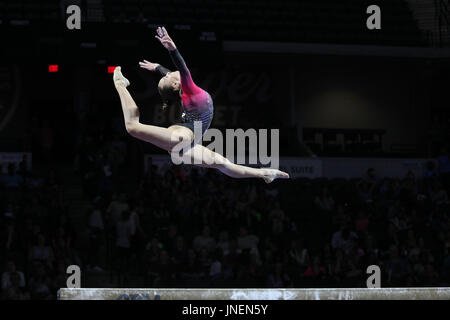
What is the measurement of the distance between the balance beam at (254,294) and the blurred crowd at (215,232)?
13.1 ft

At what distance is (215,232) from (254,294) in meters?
5.28

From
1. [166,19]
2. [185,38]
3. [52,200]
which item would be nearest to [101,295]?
A: [52,200]

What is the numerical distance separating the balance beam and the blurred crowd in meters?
4.00

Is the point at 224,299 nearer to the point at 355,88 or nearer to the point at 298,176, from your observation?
the point at 298,176

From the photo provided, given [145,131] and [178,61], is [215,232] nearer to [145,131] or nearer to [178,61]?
[145,131]

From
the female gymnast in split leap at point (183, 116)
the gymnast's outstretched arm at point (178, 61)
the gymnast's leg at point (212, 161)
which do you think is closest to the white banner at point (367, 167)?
the gymnast's leg at point (212, 161)

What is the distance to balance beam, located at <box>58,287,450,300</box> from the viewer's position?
243 inches

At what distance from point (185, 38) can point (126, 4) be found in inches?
156

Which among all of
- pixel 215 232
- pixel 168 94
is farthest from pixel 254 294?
pixel 215 232

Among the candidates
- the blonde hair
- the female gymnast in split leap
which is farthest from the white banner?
the blonde hair

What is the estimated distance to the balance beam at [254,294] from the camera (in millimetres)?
6164

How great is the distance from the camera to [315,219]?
12.5 m

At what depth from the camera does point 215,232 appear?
455 inches

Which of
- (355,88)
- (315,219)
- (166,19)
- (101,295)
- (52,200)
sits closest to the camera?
(101,295)
